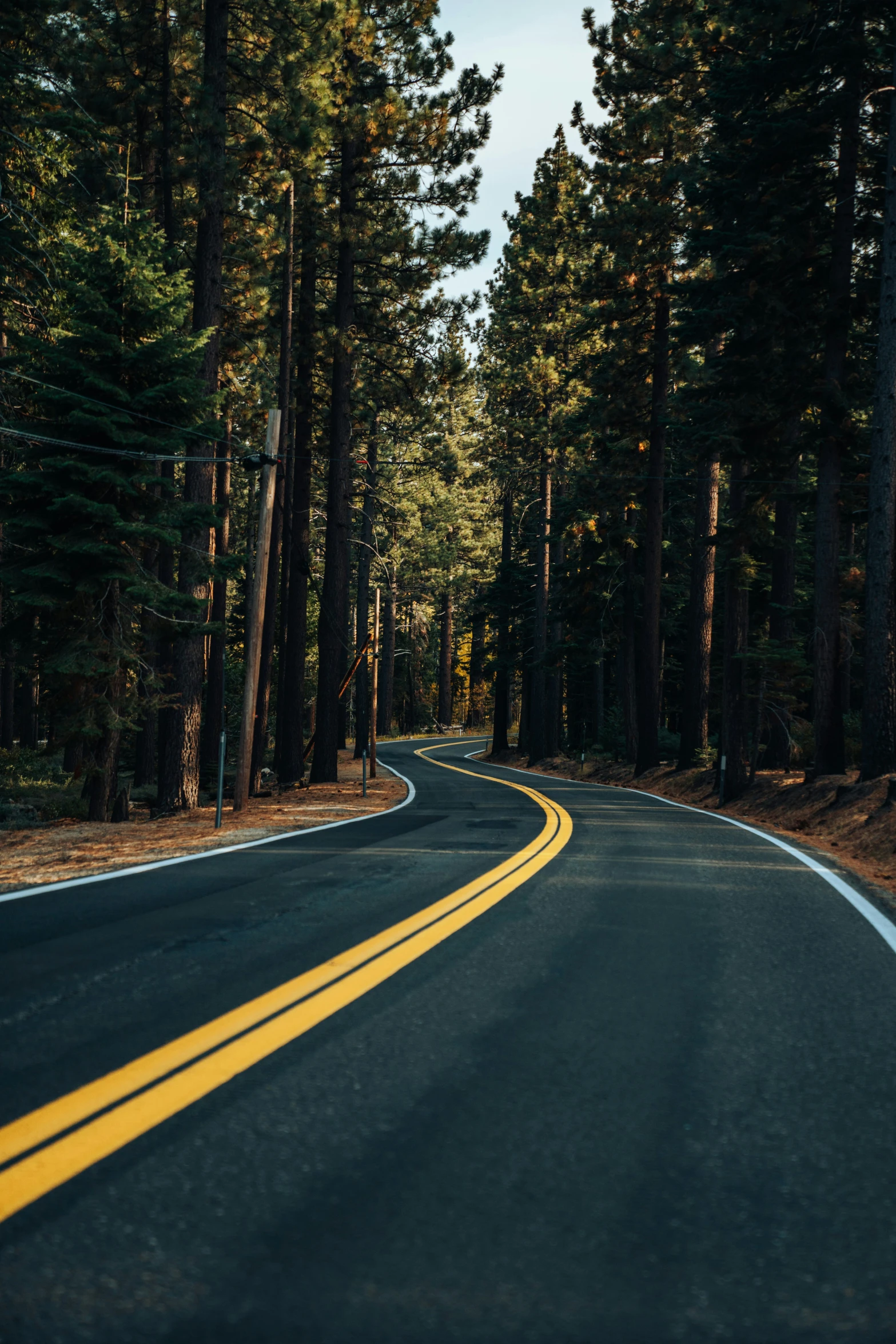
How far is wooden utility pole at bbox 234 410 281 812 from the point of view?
16547 mm

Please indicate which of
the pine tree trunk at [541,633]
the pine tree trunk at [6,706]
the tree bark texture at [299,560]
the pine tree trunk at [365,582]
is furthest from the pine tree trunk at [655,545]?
the pine tree trunk at [6,706]

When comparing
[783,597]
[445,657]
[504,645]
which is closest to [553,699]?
[504,645]

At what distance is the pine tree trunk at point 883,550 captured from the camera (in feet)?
51.9

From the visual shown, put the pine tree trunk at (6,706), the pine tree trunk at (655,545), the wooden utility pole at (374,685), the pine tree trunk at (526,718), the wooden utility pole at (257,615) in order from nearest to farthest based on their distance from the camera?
the wooden utility pole at (257,615)
the wooden utility pole at (374,685)
the pine tree trunk at (655,545)
the pine tree trunk at (6,706)
the pine tree trunk at (526,718)

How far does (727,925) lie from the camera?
659 cm

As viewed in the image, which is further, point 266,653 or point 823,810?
point 266,653

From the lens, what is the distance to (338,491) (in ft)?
80.7

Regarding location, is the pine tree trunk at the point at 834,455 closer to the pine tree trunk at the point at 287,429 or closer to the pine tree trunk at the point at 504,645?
the pine tree trunk at the point at 287,429

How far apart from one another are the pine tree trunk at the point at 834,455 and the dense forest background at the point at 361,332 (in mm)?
59

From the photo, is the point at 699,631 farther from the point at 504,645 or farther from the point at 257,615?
the point at 504,645

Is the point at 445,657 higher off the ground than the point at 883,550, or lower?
higher

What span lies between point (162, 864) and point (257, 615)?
337 inches

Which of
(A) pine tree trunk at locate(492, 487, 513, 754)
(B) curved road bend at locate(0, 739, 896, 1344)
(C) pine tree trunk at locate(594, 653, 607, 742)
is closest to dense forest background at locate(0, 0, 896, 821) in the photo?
(C) pine tree trunk at locate(594, 653, 607, 742)

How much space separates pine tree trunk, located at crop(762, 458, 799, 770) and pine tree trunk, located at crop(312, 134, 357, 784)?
33.8ft
